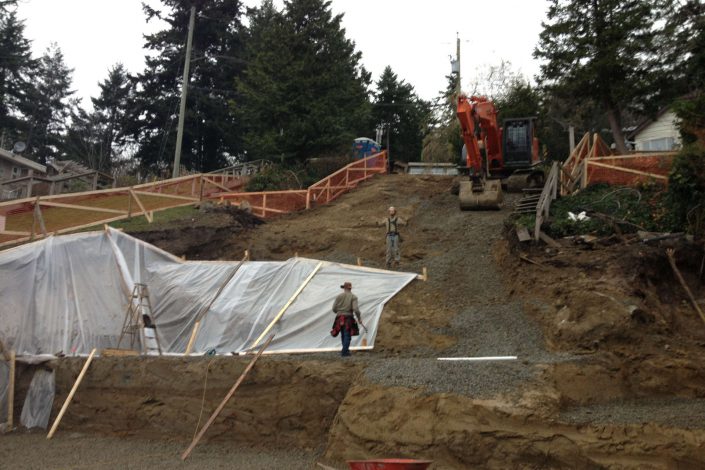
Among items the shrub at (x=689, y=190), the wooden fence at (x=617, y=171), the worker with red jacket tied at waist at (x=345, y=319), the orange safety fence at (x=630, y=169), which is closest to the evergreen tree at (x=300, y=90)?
the wooden fence at (x=617, y=171)

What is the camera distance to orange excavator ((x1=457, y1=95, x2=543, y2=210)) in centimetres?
2050

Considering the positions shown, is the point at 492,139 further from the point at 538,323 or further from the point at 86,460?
the point at 86,460

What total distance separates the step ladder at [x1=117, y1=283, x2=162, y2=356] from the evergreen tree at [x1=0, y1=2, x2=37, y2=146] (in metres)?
37.8

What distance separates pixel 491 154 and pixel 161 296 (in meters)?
13.1

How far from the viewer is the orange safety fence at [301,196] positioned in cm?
2355

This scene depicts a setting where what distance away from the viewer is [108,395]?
39.8 ft

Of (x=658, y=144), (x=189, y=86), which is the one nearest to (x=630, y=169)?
(x=658, y=144)

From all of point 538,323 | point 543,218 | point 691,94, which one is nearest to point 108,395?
point 538,323

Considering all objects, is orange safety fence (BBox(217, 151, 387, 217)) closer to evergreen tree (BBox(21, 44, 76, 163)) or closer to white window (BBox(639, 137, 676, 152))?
white window (BBox(639, 137, 676, 152))

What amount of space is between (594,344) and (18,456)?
34.2 feet

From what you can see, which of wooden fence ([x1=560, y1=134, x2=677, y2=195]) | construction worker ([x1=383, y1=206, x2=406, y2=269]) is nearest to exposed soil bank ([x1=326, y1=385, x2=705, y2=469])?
construction worker ([x1=383, y1=206, x2=406, y2=269])

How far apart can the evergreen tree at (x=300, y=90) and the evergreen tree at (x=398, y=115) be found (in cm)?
1877

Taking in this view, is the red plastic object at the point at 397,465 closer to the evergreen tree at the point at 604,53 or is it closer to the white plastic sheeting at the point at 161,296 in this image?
the white plastic sheeting at the point at 161,296

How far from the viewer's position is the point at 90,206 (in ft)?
66.0
